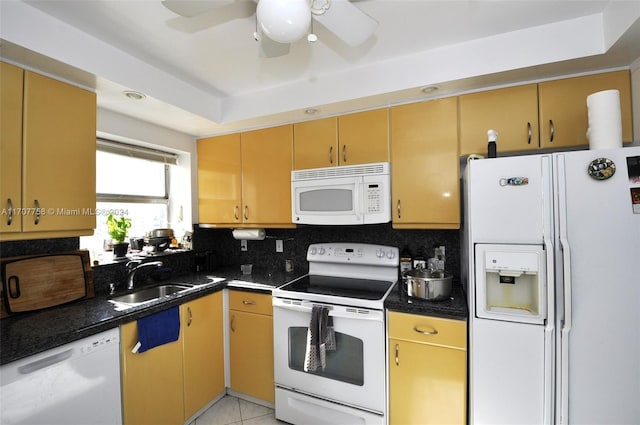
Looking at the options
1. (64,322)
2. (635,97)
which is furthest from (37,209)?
(635,97)

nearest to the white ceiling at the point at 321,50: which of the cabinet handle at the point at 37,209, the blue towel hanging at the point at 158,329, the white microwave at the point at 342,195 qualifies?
the white microwave at the point at 342,195

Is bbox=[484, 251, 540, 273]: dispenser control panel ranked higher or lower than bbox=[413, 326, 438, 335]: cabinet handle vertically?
higher

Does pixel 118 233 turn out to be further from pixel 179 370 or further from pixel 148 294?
pixel 179 370

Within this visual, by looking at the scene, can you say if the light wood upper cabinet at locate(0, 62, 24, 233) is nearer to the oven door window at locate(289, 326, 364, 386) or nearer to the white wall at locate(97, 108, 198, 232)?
the white wall at locate(97, 108, 198, 232)

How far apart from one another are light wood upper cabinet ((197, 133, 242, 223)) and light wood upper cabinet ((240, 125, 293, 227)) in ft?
0.27

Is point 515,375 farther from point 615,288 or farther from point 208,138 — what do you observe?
point 208,138

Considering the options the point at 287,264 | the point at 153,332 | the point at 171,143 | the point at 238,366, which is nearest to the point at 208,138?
the point at 171,143

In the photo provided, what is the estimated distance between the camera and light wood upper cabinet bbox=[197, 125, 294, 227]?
2.43 meters

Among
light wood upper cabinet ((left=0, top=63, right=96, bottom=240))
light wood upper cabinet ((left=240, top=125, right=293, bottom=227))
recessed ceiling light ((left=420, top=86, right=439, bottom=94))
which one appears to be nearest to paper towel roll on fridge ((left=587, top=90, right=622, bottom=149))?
recessed ceiling light ((left=420, top=86, right=439, bottom=94))

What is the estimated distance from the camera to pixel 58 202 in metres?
1.58

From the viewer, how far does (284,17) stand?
0.98 meters

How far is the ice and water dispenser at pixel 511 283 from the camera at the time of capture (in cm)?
139

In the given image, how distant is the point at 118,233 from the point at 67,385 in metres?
1.14

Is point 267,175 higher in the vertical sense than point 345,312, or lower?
higher
